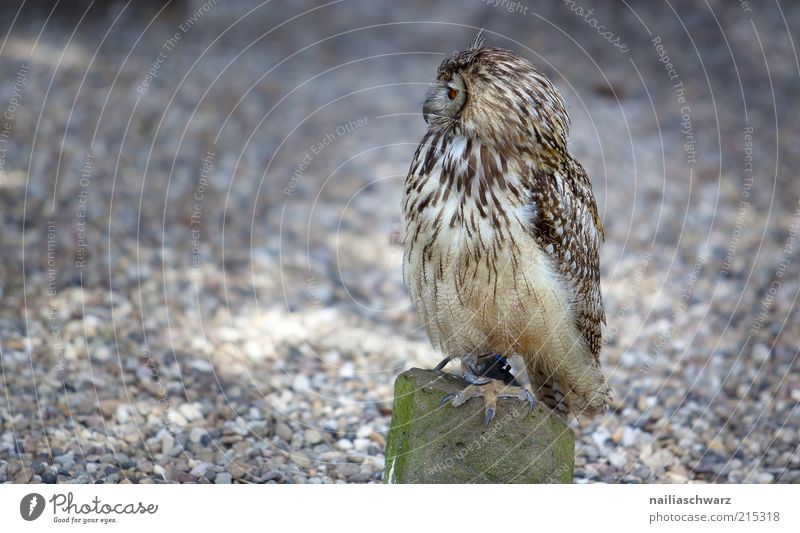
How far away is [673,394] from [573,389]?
1870 millimetres

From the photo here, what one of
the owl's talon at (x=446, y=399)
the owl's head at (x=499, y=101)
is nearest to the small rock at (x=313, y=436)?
the owl's talon at (x=446, y=399)

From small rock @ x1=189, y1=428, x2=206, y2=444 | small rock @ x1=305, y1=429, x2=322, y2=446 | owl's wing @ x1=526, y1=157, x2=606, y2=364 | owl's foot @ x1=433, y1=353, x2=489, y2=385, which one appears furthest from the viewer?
small rock @ x1=305, y1=429, x2=322, y2=446

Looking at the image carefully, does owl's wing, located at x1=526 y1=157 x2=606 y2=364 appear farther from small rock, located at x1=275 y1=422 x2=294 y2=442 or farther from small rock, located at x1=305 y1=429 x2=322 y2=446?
small rock, located at x1=275 y1=422 x2=294 y2=442

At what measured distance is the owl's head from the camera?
13.6ft

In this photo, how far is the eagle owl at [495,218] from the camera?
4215mm

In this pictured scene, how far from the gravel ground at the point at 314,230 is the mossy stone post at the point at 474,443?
1.19m

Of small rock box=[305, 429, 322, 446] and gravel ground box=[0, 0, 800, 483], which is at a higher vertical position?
gravel ground box=[0, 0, 800, 483]

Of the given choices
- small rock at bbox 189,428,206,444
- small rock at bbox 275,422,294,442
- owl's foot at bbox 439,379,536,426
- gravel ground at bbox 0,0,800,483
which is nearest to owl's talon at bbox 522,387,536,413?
owl's foot at bbox 439,379,536,426

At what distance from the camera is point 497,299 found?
14.5 ft

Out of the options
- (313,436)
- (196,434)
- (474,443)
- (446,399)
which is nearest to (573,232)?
(446,399)

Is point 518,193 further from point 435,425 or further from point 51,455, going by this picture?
point 51,455

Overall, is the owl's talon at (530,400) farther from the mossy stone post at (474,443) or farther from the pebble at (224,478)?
the pebble at (224,478)

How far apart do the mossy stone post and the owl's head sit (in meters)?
1.23

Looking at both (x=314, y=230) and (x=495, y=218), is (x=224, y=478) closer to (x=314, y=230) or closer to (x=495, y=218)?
(x=495, y=218)
